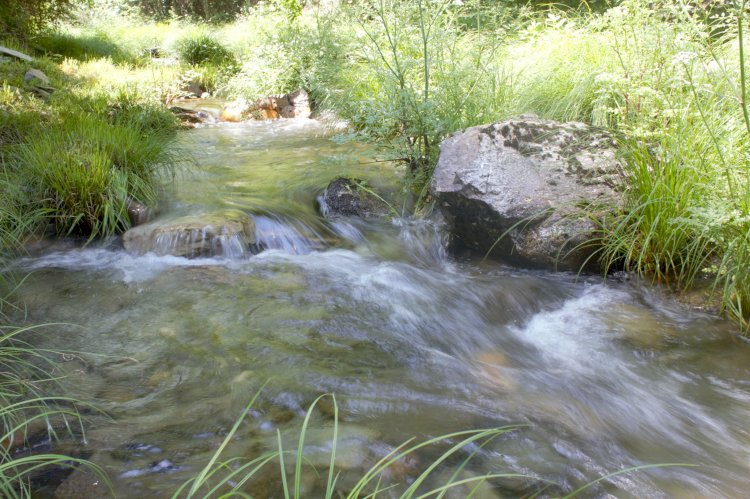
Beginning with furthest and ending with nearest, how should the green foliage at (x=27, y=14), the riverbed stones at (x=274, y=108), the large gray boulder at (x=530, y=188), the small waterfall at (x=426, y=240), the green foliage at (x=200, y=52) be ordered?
the green foliage at (x=200, y=52) < the riverbed stones at (x=274, y=108) < the green foliage at (x=27, y=14) < the small waterfall at (x=426, y=240) < the large gray boulder at (x=530, y=188)

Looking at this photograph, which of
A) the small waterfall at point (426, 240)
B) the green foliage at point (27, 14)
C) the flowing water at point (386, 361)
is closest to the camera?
the flowing water at point (386, 361)

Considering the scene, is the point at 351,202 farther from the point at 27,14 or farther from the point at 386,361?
the point at 27,14

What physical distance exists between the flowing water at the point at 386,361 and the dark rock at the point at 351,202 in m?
0.44

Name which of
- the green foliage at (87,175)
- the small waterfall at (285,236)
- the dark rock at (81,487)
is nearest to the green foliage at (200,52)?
→ the green foliage at (87,175)

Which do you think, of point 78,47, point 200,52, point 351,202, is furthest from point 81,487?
point 200,52

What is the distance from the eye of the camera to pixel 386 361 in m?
2.76

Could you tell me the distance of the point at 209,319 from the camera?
3.11 metres

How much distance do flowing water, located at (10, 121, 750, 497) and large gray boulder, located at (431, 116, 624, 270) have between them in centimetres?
24

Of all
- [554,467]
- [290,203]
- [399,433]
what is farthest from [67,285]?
[554,467]

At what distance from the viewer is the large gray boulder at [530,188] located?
3.91 metres

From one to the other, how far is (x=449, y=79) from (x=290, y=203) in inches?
76.2

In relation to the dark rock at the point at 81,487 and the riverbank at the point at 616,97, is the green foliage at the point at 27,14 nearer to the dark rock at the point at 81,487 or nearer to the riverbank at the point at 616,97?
the riverbank at the point at 616,97

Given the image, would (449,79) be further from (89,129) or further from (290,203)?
(89,129)

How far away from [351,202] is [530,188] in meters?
1.84
